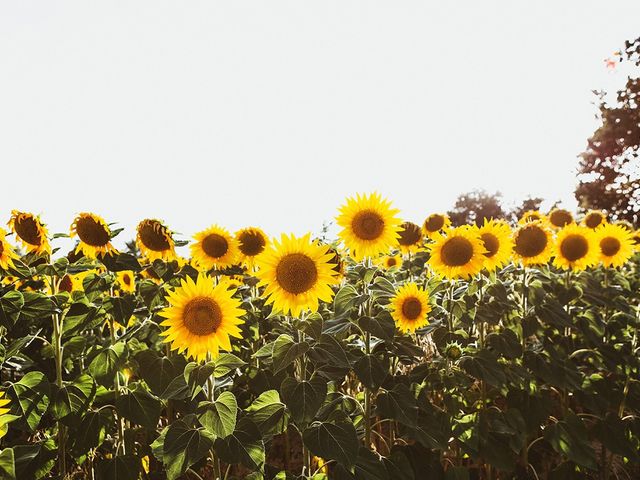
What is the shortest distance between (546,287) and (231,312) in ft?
9.00

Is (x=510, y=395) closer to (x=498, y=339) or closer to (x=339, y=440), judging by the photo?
(x=498, y=339)

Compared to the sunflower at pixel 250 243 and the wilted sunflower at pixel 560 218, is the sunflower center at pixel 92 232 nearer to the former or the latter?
the sunflower at pixel 250 243

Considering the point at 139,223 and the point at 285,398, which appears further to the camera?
the point at 139,223

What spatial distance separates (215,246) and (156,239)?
508 millimetres

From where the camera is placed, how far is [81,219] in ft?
11.6

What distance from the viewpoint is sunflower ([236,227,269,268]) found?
4.23 m

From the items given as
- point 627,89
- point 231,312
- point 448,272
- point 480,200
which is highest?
point 480,200

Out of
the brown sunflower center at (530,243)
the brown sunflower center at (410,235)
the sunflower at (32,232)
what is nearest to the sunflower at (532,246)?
the brown sunflower center at (530,243)

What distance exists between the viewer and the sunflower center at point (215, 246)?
13.6ft

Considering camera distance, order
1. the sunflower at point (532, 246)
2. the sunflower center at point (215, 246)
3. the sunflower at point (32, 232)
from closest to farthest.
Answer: the sunflower at point (32, 232)
the sunflower at point (532, 246)
the sunflower center at point (215, 246)

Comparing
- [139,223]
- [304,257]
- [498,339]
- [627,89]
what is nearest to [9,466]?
[304,257]

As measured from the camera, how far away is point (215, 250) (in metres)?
4.15

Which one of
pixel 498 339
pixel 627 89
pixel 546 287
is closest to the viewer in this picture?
pixel 498 339

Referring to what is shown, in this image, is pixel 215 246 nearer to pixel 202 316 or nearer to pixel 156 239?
pixel 156 239
